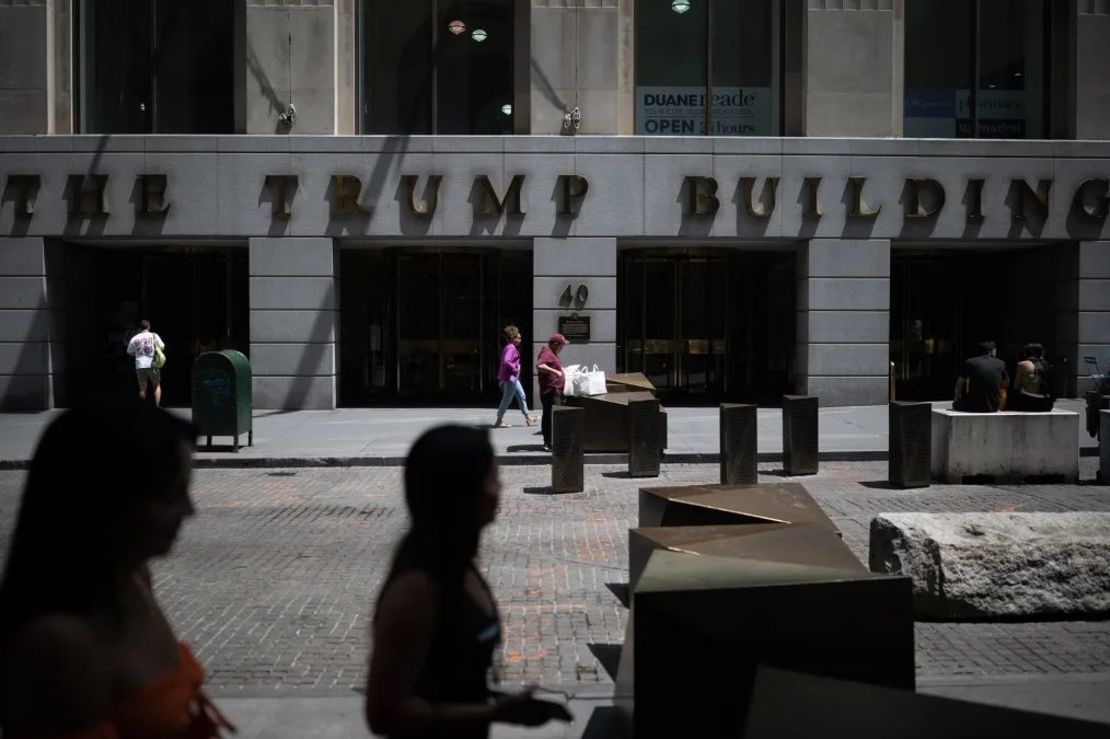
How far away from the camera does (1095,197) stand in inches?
908

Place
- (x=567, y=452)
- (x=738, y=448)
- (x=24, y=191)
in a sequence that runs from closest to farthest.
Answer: (x=567, y=452) → (x=738, y=448) → (x=24, y=191)

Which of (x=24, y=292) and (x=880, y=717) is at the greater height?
(x=24, y=292)

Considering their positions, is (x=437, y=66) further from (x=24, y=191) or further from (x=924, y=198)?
(x=924, y=198)

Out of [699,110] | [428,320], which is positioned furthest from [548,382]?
[428,320]

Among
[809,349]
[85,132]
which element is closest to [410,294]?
[85,132]

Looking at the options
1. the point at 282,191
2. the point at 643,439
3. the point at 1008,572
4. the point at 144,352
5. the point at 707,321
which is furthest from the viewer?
the point at 707,321

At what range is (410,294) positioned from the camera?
26344 millimetres

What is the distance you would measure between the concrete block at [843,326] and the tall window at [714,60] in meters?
4.34

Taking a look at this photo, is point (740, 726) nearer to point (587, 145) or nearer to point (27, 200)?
point (587, 145)

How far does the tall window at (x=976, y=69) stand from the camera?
23906 mm

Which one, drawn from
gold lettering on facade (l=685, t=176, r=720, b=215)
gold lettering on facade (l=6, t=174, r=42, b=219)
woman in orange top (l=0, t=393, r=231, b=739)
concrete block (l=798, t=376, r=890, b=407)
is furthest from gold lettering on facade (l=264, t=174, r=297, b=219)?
woman in orange top (l=0, t=393, r=231, b=739)

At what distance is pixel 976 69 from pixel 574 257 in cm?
1020

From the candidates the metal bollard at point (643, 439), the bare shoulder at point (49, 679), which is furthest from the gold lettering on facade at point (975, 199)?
the bare shoulder at point (49, 679)

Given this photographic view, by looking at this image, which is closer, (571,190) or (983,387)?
(983,387)
